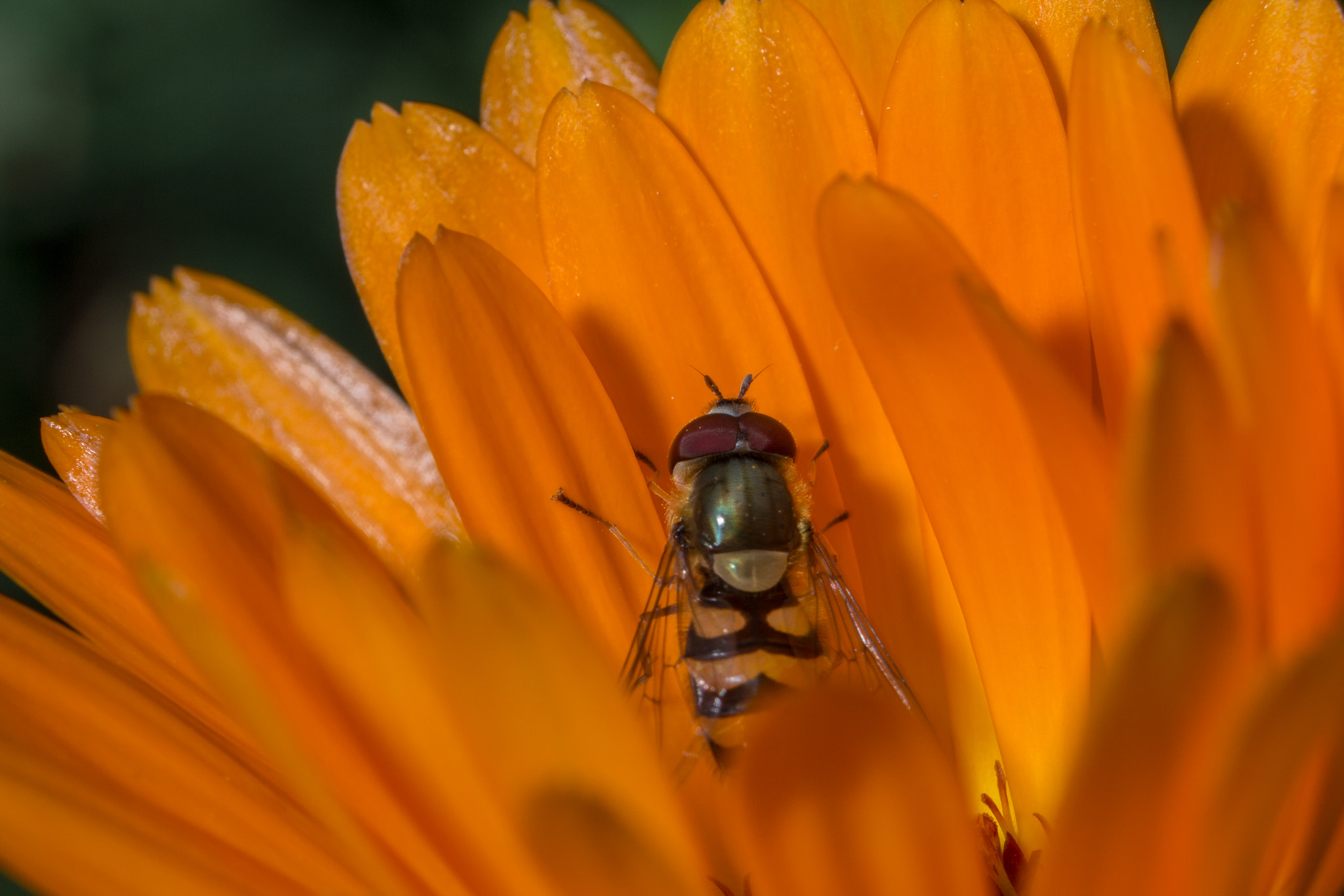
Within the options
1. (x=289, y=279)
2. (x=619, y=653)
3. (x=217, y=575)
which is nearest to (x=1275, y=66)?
(x=619, y=653)

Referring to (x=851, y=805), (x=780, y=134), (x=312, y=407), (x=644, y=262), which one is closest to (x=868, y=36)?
(x=780, y=134)

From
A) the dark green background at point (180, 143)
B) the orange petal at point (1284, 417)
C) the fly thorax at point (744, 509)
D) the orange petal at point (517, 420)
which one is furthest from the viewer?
the dark green background at point (180, 143)

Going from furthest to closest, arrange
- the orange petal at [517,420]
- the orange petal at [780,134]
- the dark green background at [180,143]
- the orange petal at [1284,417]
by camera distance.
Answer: the dark green background at [180,143], the orange petal at [780,134], the orange petal at [517,420], the orange petal at [1284,417]

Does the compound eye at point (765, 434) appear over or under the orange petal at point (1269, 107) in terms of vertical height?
under

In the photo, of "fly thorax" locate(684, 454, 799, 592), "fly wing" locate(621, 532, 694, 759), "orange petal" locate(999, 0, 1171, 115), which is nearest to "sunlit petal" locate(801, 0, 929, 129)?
"orange petal" locate(999, 0, 1171, 115)

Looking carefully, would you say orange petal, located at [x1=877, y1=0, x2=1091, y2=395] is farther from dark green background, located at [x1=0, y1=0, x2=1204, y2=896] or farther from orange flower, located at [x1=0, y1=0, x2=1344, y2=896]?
dark green background, located at [x1=0, y1=0, x2=1204, y2=896]

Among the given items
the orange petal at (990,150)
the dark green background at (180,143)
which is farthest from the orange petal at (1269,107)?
the dark green background at (180,143)

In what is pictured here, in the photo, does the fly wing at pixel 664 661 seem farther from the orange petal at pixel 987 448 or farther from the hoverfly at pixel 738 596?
the orange petal at pixel 987 448
